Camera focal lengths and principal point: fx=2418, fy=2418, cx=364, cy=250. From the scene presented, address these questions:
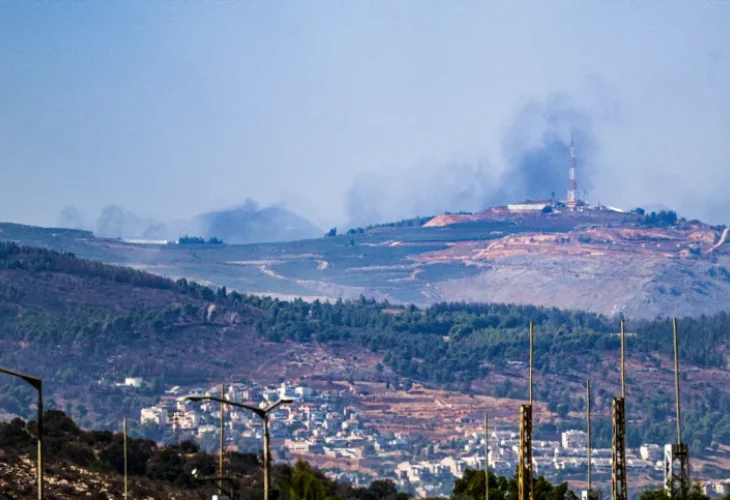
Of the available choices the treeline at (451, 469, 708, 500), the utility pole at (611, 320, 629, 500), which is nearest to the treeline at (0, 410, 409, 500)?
the treeline at (451, 469, 708, 500)

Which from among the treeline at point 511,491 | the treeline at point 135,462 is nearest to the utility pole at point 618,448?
the treeline at point 511,491

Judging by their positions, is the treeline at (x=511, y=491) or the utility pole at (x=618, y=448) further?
the treeline at (x=511, y=491)

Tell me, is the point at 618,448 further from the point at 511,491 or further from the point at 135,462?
the point at 135,462

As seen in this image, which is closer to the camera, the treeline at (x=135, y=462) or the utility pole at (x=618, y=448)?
the utility pole at (x=618, y=448)

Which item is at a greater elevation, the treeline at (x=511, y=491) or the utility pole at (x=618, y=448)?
the utility pole at (x=618, y=448)

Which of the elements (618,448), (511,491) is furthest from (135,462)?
(618,448)

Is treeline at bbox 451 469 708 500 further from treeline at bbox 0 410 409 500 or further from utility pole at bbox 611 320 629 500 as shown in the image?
utility pole at bbox 611 320 629 500

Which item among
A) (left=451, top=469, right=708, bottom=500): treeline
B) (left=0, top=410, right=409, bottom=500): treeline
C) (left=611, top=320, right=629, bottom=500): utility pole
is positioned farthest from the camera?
(left=0, top=410, right=409, bottom=500): treeline

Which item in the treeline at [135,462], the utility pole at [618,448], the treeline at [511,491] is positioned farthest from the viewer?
the treeline at [135,462]

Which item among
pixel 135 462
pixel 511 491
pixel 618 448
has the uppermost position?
pixel 618 448

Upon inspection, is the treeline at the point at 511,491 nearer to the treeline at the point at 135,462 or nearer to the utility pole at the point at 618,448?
the treeline at the point at 135,462

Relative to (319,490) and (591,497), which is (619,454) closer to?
(591,497)

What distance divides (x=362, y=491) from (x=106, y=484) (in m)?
29.3

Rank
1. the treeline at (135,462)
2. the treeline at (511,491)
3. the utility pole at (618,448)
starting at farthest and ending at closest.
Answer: the treeline at (135,462), the treeline at (511,491), the utility pole at (618,448)
